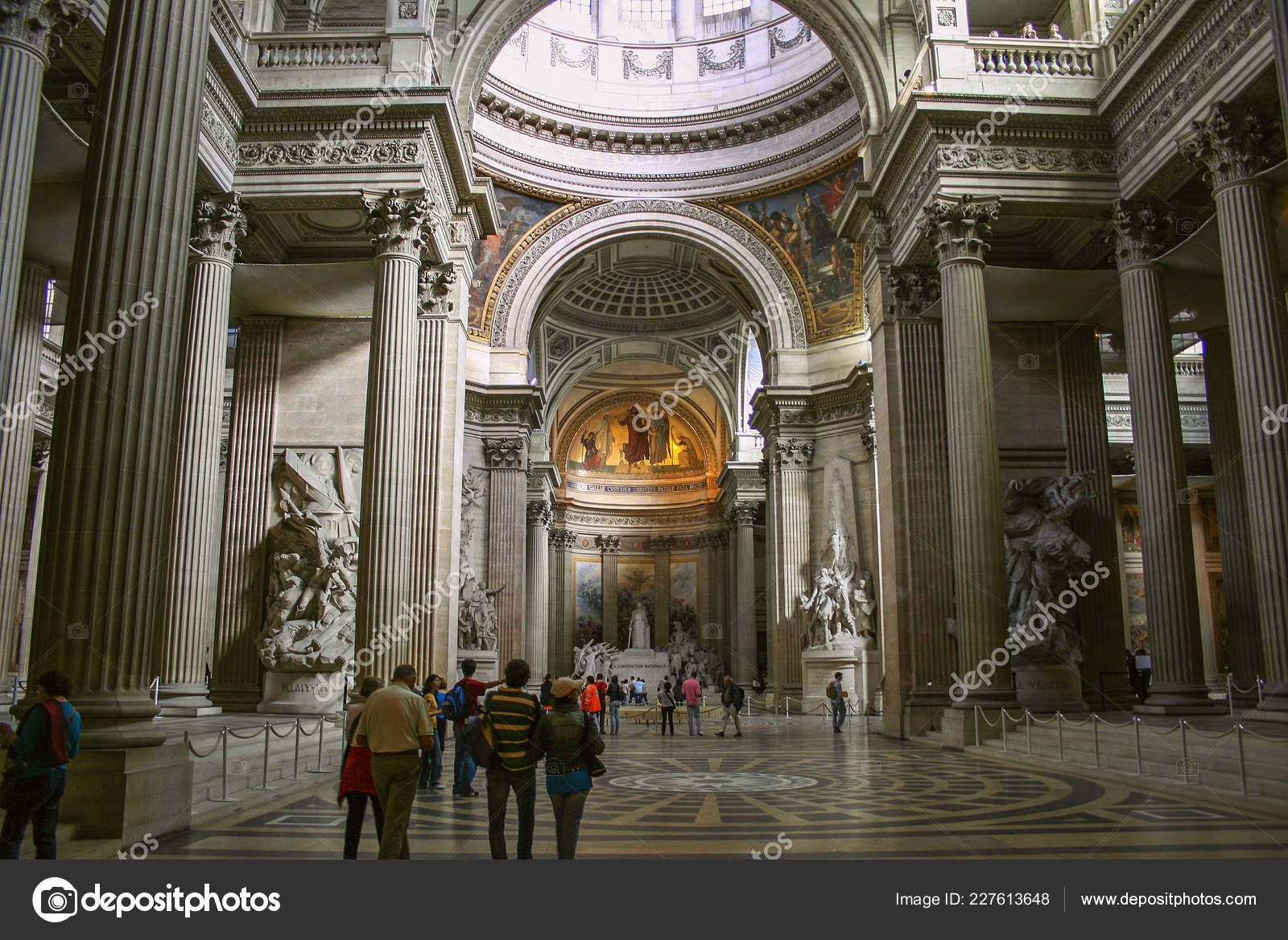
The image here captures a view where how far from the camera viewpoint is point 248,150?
46.5ft

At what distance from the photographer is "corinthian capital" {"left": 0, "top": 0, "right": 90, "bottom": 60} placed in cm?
845

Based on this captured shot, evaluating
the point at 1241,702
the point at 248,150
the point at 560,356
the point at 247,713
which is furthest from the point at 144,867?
the point at 560,356

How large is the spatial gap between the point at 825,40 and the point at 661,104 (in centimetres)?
1491

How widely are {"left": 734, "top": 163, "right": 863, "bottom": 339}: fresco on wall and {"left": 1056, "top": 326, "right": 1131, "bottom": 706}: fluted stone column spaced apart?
37.9 feet

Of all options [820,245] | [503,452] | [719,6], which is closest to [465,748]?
[503,452]

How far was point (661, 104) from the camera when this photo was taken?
31984mm

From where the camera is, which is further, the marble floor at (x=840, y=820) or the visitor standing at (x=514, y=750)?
the marble floor at (x=840, y=820)

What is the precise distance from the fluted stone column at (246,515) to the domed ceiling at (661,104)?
14423 mm

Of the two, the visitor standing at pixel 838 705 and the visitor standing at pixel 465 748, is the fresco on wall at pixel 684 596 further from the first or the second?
the visitor standing at pixel 465 748

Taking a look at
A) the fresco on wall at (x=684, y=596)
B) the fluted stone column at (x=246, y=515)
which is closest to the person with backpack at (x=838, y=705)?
the fluted stone column at (x=246, y=515)

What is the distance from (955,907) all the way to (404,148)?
42.6ft

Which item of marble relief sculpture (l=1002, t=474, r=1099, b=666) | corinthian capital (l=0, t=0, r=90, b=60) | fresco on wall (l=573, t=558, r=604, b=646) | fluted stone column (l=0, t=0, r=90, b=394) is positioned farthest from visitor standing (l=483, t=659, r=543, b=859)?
fresco on wall (l=573, t=558, r=604, b=646)

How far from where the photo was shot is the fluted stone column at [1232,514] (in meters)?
14.4

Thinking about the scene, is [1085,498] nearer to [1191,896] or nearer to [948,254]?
[948,254]
